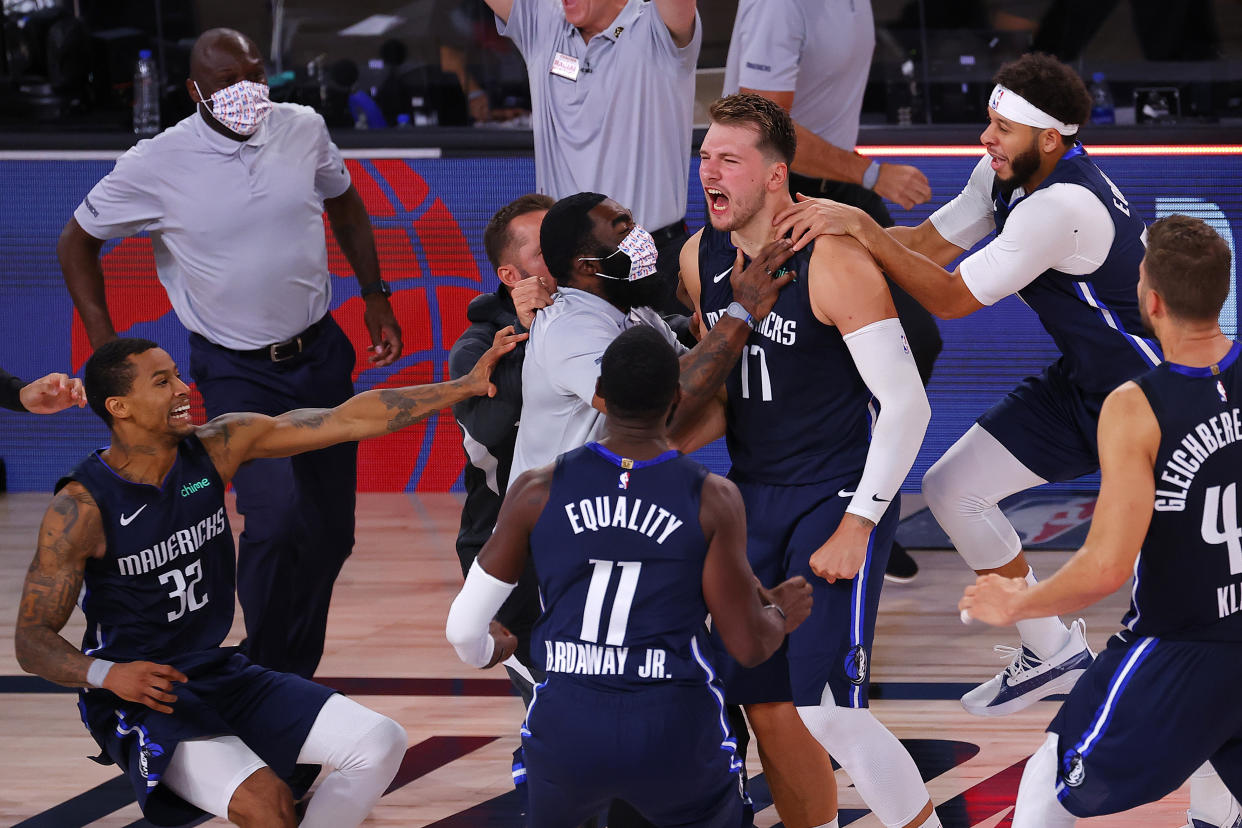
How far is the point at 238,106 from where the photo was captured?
197 inches

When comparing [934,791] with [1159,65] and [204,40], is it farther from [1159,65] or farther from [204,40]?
[1159,65]

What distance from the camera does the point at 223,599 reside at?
3807mm

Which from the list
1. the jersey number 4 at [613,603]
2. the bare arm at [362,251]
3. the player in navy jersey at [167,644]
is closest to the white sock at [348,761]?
the player in navy jersey at [167,644]

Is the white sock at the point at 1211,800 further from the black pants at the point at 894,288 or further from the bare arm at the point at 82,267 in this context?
the bare arm at the point at 82,267

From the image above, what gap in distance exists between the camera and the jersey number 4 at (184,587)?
3666 millimetres

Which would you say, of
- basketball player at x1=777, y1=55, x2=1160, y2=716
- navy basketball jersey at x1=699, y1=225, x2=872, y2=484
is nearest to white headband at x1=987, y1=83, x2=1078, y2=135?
basketball player at x1=777, y1=55, x2=1160, y2=716

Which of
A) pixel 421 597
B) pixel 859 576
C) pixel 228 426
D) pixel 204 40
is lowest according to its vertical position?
pixel 421 597

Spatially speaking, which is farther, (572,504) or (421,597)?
(421,597)

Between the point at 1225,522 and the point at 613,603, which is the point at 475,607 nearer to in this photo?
the point at 613,603

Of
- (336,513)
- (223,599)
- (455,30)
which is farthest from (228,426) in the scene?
(455,30)

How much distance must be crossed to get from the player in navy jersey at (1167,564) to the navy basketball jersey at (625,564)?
0.61 metres

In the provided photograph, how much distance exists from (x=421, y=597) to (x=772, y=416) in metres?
2.85

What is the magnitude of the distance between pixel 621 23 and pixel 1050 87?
1583 millimetres

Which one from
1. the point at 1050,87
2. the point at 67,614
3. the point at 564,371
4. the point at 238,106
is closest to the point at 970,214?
the point at 1050,87
